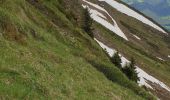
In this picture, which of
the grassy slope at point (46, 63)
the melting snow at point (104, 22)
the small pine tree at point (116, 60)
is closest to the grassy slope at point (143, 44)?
the melting snow at point (104, 22)

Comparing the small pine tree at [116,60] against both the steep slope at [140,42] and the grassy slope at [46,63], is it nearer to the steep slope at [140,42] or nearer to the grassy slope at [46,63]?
the grassy slope at [46,63]

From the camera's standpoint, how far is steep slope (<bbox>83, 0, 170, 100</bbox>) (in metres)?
72.2

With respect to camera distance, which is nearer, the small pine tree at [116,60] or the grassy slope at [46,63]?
the grassy slope at [46,63]

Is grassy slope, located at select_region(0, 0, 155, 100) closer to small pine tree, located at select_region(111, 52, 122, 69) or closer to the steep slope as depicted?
small pine tree, located at select_region(111, 52, 122, 69)

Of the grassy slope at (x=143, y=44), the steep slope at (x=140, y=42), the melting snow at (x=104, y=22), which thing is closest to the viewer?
the steep slope at (x=140, y=42)

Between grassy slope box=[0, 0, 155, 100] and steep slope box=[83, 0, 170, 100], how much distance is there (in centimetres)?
1680

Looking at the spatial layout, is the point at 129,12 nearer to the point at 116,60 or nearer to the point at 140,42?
the point at 140,42

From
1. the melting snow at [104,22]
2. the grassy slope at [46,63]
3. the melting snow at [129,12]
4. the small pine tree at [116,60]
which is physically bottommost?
the melting snow at [129,12]

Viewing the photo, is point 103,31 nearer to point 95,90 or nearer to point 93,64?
point 93,64

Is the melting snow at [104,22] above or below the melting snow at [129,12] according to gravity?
above

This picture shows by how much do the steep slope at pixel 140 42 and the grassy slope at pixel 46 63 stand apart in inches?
661

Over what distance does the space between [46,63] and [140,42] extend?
81.9 m

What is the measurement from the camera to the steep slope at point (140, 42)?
72188 mm

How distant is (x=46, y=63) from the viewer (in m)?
32.5
